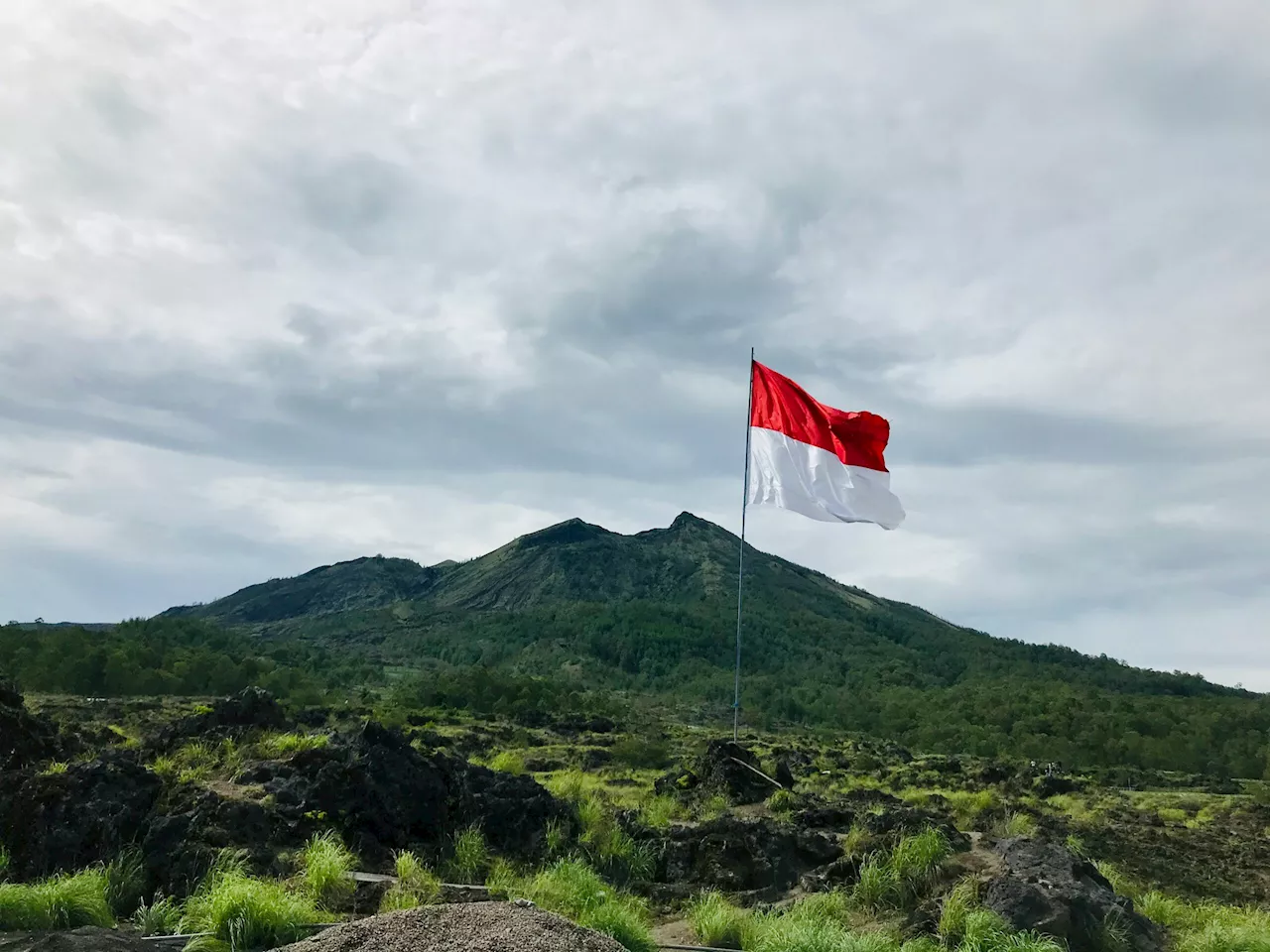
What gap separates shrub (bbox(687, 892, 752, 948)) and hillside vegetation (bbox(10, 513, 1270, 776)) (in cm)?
4660

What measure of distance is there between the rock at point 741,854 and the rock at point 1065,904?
2811 mm

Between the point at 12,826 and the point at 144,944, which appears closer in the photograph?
the point at 144,944

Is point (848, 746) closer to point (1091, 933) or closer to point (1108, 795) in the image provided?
point (1108, 795)

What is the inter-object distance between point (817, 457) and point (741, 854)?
7456 mm

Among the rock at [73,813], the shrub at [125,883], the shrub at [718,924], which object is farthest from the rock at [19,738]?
the shrub at [718,924]

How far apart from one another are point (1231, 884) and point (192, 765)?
1609 centimetres

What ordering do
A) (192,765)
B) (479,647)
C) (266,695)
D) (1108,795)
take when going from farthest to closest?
(479,647), (1108,795), (266,695), (192,765)

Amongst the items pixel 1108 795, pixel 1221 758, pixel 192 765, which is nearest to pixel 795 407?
pixel 192 765

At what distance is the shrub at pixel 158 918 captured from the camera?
8242 millimetres

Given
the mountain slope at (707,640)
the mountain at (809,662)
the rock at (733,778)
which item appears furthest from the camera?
the mountain slope at (707,640)

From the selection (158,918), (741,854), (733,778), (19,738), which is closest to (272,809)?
(158,918)

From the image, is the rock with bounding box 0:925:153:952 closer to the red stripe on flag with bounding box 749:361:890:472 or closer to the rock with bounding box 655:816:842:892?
the rock with bounding box 655:816:842:892

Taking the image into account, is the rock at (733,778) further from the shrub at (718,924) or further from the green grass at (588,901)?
the shrub at (718,924)

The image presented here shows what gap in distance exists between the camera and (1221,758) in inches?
2235
